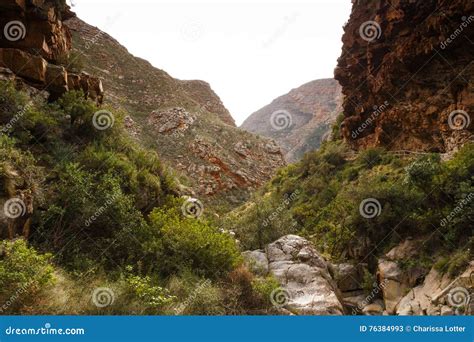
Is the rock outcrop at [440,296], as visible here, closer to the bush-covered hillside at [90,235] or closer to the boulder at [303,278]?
the boulder at [303,278]

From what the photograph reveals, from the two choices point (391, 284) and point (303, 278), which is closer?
point (303, 278)

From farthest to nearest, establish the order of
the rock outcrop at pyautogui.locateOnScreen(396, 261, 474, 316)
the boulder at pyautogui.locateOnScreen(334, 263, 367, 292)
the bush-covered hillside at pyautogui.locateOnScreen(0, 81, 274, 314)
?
the boulder at pyautogui.locateOnScreen(334, 263, 367, 292) → the rock outcrop at pyautogui.locateOnScreen(396, 261, 474, 316) → the bush-covered hillside at pyautogui.locateOnScreen(0, 81, 274, 314)

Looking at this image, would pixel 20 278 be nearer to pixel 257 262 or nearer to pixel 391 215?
pixel 257 262

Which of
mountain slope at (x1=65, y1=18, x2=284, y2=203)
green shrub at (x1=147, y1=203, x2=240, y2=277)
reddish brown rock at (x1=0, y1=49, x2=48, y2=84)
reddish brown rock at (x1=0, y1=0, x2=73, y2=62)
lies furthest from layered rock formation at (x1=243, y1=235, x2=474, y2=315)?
mountain slope at (x1=65, y1=18, x2=284, y2=203)

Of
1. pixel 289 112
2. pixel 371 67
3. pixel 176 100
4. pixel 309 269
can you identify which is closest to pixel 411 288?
pixel 309 269

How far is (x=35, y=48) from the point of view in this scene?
1150 centimetres

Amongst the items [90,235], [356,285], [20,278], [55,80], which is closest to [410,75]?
[356,285]

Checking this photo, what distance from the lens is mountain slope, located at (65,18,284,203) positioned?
108 feet

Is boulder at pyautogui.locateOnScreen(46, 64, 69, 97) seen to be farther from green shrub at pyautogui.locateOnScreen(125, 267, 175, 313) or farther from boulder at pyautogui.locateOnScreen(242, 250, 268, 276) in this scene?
boulder at pyautogui.locateOnScreen(242, 250, 268, 276)

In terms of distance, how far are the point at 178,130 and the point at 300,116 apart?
248 ft

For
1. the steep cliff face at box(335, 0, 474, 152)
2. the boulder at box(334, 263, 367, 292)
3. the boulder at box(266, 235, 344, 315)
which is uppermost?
the steep cliff face at box(335, 0, 474, 152)

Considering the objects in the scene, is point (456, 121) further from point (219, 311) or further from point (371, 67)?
point (219, 311)

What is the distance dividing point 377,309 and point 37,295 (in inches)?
421

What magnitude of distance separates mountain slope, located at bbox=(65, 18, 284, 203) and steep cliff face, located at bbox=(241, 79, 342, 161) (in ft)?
120
